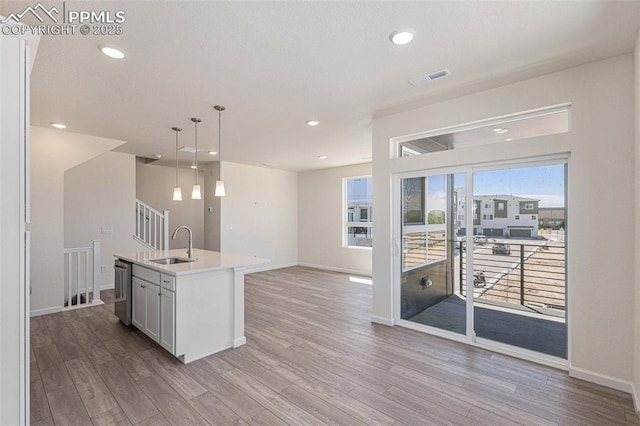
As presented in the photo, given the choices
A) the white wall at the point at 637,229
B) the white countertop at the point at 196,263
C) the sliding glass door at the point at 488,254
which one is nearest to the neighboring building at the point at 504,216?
the sliding glass door at the point at 488,254

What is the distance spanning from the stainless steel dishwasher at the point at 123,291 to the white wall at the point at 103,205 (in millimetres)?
2268

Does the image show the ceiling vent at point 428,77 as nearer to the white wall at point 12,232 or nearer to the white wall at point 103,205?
the white wall at point 12,232

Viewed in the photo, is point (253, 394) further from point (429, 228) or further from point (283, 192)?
point (283, 192)

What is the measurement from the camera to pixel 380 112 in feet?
12.5

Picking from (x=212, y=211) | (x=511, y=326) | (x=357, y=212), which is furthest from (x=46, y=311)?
(x=511, y=326)

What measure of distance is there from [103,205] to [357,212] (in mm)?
5401

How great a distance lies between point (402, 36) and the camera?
2195mm

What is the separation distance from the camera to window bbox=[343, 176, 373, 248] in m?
7.30

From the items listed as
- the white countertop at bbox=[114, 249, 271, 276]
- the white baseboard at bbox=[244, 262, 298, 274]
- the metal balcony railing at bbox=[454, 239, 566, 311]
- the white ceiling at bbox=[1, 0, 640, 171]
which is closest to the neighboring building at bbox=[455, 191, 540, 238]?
the metal balcony railing at bbox=[454, 239, 566, 311]

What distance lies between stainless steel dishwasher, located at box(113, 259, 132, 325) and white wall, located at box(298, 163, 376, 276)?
15.9 feet

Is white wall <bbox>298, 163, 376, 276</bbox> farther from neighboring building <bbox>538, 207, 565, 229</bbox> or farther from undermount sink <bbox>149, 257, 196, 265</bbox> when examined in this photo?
undermount sink <bbox>149, 257, 196, 265</bbox>

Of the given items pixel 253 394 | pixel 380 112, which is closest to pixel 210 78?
pixel 380 112

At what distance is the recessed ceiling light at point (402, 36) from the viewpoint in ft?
7.06

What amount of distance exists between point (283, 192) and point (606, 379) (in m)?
7.06
